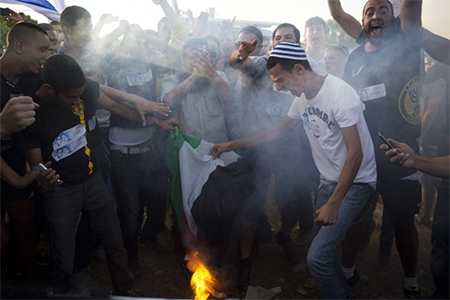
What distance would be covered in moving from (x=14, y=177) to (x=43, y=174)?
0.30m

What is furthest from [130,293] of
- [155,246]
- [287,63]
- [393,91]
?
[393,91]

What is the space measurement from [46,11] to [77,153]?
109 inches

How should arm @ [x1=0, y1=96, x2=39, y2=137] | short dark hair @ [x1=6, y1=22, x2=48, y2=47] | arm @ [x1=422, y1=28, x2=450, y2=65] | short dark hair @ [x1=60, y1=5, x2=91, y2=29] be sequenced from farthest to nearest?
1. short dark hair @ [x1=60, y1=5, x2=91, y2=29]
2. arm @ [x1=422, y1=28, x2=450, y2=65]
3. short dark hair @ [x1=6, y1=22, x2=48, y2=47]
4. arm @ [x1=0, y1=96, x2=39, y2=137]

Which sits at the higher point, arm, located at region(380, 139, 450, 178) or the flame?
arm, located at region(380, 139, 450, 178)

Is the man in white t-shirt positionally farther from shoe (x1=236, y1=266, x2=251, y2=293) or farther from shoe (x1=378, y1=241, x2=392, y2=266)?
shoe (x1=378, y1=241, x2=392, y2=266)

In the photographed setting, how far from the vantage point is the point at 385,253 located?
3.44m

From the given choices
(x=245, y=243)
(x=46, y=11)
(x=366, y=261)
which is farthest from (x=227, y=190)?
(x=46, y=11)

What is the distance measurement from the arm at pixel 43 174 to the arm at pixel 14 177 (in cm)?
7

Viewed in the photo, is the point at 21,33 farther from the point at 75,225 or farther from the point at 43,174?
the point at 75,225

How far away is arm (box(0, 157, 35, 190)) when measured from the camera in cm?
228

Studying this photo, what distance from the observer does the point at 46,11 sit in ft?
14.0

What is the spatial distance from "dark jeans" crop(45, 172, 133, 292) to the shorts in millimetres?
2260

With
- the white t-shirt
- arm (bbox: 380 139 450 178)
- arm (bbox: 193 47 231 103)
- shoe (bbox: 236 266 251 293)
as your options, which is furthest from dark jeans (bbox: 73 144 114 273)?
arm (bbox: 380 139 450 178)

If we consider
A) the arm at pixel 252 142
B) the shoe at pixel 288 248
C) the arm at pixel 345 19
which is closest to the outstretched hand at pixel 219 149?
the arm at pixel 252 142
